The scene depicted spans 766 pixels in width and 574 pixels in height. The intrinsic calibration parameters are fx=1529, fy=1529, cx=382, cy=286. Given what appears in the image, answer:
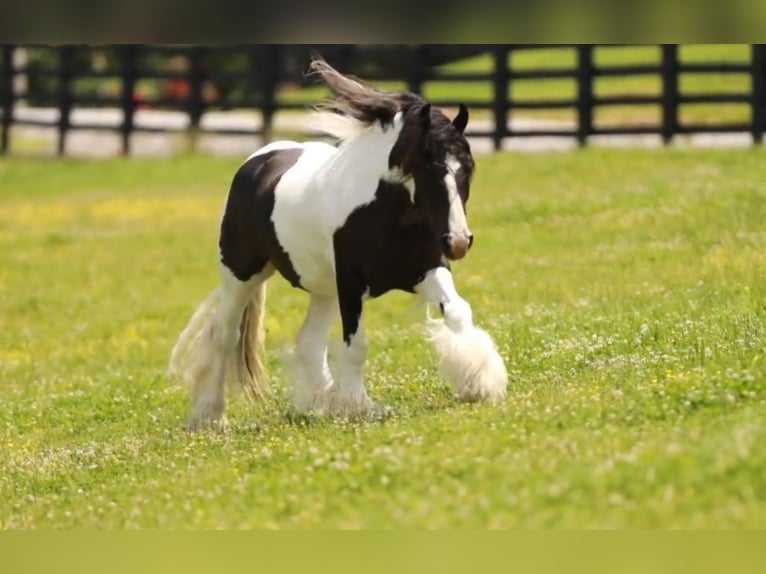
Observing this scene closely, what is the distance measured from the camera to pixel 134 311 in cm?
2030

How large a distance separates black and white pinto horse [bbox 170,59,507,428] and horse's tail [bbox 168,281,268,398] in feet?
0.07

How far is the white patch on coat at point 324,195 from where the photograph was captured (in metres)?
11.0

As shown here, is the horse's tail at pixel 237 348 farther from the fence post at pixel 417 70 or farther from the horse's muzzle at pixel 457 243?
the fence post at pixel 417 70

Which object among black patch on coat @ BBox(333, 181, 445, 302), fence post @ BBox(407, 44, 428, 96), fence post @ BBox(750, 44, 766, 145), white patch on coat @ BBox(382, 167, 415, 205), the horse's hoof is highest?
fence post @ BBox(407, 44, 428, 96)

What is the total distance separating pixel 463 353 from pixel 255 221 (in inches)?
100

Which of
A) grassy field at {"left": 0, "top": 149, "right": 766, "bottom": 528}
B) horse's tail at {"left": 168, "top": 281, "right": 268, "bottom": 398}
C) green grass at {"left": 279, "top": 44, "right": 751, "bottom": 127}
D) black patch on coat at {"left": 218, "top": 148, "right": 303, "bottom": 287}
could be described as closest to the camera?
grassy field at {"left": 0, "top": 149, "right": 766, "bottom": 528}

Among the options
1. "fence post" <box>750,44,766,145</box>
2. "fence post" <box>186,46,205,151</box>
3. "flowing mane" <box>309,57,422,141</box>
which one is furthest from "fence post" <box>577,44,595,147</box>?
"flowing mane" <box>309,57,422,141</box>

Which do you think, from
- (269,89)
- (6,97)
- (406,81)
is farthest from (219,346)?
(6,97)

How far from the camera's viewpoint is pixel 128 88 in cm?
3788

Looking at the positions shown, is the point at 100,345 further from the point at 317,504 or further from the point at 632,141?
the point at 632,141

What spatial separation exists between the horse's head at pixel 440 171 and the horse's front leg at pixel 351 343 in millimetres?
809

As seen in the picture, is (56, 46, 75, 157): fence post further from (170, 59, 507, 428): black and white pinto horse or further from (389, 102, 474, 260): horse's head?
(389, 102, 474, 260): horse's head

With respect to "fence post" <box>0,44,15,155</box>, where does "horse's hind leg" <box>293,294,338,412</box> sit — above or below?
below

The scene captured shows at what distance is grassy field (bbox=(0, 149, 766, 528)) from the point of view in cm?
745
